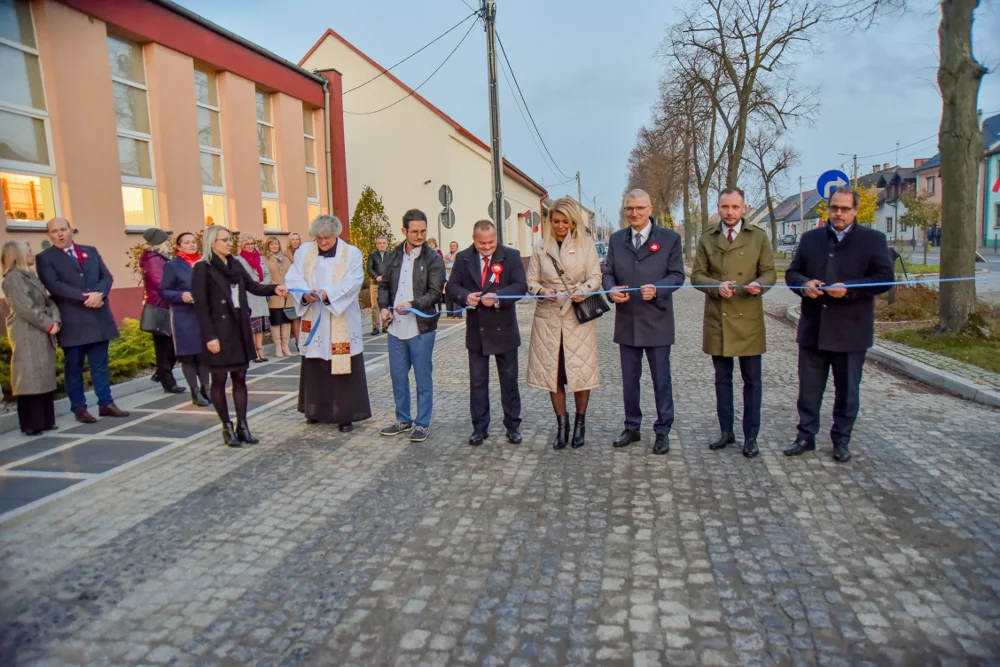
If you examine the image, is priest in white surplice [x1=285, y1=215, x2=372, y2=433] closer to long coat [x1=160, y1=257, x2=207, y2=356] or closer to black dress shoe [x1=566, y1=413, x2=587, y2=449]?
long coat [x1=160, y1=257, x2=207, y2=356]

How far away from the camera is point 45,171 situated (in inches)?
409

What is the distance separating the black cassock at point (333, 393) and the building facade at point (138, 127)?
18.4ft

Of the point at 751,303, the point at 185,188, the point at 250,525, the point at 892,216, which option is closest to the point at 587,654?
the point at 250,525

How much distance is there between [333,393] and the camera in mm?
6844

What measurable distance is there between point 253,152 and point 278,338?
5994 mm

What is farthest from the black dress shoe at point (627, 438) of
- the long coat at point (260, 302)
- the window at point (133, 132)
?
the window at point (133, 132)

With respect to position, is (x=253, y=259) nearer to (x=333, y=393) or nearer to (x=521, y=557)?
(x=333, y=393)

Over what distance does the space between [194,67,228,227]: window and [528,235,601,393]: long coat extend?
10193 mm

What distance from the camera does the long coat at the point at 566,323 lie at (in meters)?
5.97

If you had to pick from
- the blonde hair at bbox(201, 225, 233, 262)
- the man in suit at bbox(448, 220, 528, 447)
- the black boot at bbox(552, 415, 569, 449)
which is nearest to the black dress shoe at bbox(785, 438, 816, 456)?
the black boot at bbox(552, 415, 569, 449)

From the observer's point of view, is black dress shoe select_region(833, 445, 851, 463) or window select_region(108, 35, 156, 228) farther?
window select_region(108, 35, 156, 228)

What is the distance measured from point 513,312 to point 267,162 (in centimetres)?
1249

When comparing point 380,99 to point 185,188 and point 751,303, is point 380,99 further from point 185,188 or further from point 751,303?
point 751,303

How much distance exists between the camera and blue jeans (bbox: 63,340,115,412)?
23.6ft
